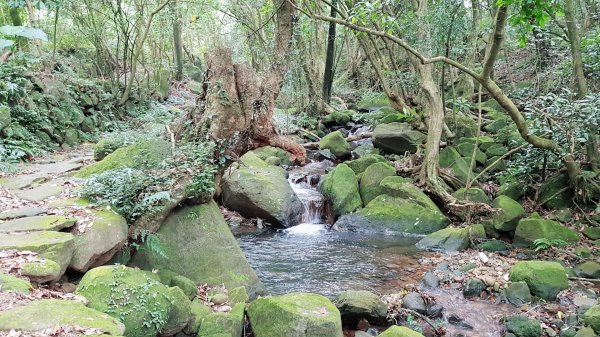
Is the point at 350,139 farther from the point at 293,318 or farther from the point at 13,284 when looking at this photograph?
the point at 13,284

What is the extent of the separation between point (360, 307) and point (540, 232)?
436 centimetres

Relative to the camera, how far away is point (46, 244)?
422 centimetres

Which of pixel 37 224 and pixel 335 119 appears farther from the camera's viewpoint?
pixel 335 119

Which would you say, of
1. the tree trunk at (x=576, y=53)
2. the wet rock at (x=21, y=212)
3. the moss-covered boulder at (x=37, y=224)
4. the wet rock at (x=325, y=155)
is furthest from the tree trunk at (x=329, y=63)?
the moss-covered boulder at (x=37, y=224)

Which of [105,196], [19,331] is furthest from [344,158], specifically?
[19,331]

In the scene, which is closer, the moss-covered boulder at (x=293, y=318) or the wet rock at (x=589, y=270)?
the moss-covered boulder at (x=293, y=318)

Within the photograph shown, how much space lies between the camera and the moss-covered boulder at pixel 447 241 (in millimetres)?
8695

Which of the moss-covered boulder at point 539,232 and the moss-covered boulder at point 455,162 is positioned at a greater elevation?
the moss-covered boulder at point 455,162

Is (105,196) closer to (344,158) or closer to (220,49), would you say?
(220,49)

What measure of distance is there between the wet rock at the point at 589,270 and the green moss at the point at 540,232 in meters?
0.96

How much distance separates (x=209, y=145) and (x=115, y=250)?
6.63ft

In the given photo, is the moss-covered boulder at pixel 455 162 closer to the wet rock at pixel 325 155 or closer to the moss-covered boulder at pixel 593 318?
the wet rock at pixel 325 155

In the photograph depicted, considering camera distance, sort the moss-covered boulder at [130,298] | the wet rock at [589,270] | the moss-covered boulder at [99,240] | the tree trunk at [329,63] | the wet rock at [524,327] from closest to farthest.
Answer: the moss-covered boulder at [130,298] < the moss-covered boulder at [99,240] < the wet rock at [524,327] < the wet rock at [589,270] < the tree trunk at [329,63]

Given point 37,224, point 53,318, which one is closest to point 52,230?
point 37,224
